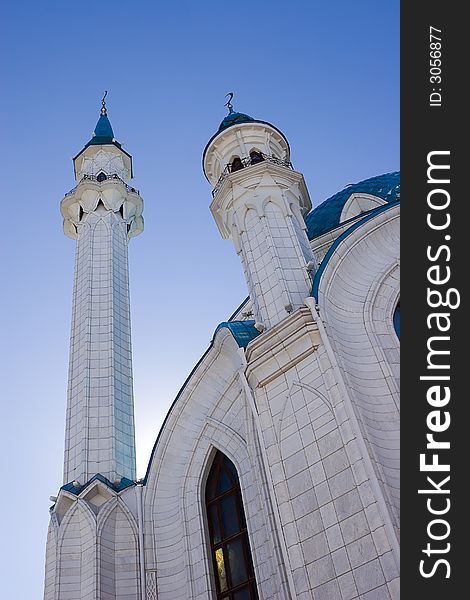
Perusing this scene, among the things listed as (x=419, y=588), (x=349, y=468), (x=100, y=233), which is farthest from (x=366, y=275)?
(x=100, y=233)

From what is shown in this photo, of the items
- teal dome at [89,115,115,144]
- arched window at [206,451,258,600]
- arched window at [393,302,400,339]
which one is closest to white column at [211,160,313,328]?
arched window at [393,302,400,339]

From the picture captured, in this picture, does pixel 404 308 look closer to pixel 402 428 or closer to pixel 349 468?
pixel 402 428

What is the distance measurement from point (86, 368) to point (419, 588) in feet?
37.9

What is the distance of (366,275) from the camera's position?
13.3 meters

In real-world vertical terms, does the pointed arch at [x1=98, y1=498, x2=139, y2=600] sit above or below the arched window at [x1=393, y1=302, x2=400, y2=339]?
below

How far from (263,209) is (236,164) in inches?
100

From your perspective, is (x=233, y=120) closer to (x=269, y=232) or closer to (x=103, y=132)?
(x=269, y=232)

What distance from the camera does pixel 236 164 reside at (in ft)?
54.9

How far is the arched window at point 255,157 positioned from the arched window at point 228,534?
702 cm

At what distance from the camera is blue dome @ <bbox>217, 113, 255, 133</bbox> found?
17544 millimetres

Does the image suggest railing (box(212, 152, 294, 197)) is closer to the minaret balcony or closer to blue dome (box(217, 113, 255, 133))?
blue dome (box(217, 113, 255, 133))

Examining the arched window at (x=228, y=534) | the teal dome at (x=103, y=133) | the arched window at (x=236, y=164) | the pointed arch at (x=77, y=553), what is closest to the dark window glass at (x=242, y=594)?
the arched window at (x=228, y=534)

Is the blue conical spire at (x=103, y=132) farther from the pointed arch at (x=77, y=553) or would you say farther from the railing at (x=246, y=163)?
the pointed arch at (x=77, y=553)

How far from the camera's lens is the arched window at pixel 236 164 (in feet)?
53.6
